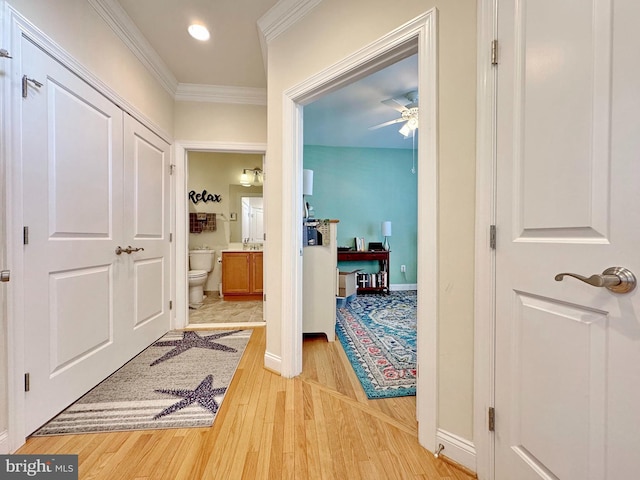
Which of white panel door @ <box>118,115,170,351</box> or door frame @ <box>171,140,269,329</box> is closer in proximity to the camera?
white panel door @ <box>118,115,170,351</box>

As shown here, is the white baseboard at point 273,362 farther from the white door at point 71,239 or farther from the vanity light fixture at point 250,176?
the vanity light fixture at point 250,176

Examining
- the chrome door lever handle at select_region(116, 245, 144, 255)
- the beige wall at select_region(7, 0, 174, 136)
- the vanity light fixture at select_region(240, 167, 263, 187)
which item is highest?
the beige wall at select_region(7, 0, 174, 136)

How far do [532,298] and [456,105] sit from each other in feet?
2.72

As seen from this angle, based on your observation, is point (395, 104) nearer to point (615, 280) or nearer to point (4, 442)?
point (615, 280)

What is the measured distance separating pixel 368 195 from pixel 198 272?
3.15 metres

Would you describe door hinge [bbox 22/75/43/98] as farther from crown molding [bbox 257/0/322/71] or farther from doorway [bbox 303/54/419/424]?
doorway [bbox 303/54/419/424]

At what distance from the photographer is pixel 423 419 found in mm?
1229

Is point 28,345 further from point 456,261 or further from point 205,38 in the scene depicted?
point 205,38

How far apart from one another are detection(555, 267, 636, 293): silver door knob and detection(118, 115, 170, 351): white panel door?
101 inches

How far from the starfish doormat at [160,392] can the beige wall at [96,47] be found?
205 centimetres

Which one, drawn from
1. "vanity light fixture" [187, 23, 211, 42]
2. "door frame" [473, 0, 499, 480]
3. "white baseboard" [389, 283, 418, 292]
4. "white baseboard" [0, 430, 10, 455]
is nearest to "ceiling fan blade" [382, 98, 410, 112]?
"vanity light fixture" [187, 23, 211, 42]

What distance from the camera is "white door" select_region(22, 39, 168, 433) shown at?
1.32 meters

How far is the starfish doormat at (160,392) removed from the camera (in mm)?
1398

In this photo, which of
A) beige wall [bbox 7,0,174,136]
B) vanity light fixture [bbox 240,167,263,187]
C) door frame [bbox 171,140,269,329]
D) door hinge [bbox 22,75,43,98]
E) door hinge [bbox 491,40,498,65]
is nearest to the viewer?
door hinge [bbox 491,40,498,65]
